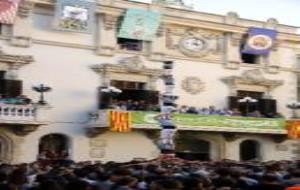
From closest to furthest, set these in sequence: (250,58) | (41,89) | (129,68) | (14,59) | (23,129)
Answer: (23,129), (41,89), (14,59), (129,68), (250,58)

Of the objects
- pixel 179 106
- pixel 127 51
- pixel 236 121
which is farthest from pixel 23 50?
pixel 236 121

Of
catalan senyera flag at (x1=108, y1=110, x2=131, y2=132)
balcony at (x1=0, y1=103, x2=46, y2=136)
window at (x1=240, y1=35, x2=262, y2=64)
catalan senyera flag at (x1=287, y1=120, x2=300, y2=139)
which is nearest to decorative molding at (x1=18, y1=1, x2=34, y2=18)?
balcony at (x1=0, y1=103, x2=46, y2=136)

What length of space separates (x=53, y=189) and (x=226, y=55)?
79.5 feet

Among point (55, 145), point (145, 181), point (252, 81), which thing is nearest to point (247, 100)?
point (252, 81)

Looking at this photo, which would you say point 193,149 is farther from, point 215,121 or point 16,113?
point 16,113

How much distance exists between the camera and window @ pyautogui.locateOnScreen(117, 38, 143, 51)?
1227 inches

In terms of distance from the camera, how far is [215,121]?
101 feet

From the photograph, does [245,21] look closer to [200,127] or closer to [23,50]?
[200,127]

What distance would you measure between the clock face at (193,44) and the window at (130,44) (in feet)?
7.92

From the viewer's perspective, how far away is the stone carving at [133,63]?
1204 inches

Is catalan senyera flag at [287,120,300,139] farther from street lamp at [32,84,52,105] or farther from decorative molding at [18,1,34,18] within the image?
decorative molding at [18,1,34,18]

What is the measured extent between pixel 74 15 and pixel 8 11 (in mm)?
3204

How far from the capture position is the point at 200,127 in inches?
1193

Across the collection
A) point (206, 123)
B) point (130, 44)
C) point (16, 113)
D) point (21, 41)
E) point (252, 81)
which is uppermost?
point (130, 44)
